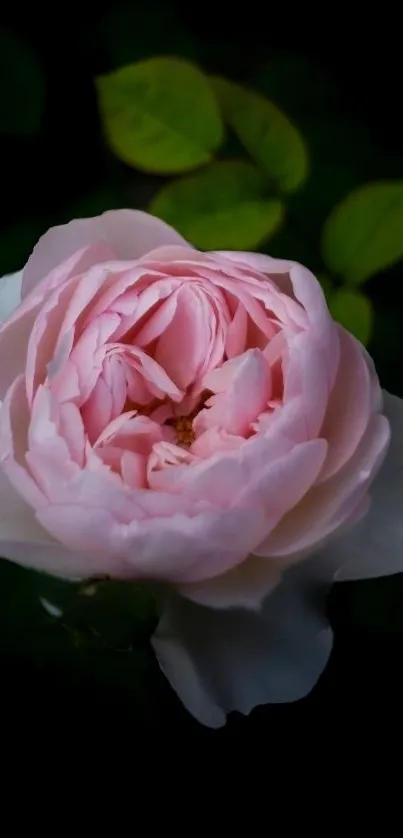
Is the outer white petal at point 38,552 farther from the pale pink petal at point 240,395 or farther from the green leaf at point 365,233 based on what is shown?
the green leaf at point 365,233

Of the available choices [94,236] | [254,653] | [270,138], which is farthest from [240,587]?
[270,138]

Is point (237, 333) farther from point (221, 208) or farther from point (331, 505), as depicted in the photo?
point (221, 208)

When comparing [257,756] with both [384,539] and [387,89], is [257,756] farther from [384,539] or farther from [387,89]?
[387,89]

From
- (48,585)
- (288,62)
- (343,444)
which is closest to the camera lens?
(343,444)

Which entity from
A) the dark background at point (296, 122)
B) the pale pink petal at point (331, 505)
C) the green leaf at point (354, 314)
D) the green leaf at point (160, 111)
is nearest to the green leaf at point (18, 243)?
the dark background at point (296, 122)

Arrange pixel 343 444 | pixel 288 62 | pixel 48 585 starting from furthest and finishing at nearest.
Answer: pixel 288 62 < pixel 48 585 < pixel 343 444

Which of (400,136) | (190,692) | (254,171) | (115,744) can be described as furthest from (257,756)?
(400,136)
